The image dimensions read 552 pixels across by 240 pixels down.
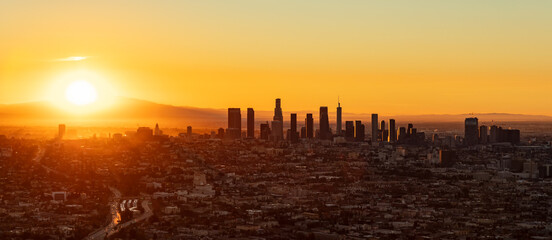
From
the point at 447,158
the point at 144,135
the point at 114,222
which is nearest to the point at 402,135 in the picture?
the point at 447,158

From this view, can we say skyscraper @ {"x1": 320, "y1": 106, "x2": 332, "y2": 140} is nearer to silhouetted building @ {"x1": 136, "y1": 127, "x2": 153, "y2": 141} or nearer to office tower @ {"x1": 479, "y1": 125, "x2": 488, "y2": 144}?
office tower @ {"x1": 479, "y1": 125, "x2": 488, "y2": 144}

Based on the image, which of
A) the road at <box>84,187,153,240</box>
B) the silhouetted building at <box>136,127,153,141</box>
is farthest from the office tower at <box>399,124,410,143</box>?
the road at <box>84,187,153,240</box>

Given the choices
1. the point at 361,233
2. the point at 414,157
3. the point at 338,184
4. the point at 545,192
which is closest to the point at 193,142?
the point at 414,157

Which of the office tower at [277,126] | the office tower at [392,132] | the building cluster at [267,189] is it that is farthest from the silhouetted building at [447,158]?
the office tower at [392,132]

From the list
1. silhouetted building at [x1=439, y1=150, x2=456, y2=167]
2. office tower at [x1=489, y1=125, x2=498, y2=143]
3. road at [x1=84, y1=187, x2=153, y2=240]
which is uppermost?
office tower at [x1=489, y1=125, x2=498, y2=143]

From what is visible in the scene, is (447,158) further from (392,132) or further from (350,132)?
(392,132)

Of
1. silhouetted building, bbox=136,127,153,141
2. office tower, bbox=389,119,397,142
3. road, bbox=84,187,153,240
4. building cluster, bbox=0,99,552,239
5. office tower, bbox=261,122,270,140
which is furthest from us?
office tower, bbox=389,119,397,142

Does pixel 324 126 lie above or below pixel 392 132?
above

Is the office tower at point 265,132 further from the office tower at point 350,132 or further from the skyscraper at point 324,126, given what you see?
the office tower at point 350,132
